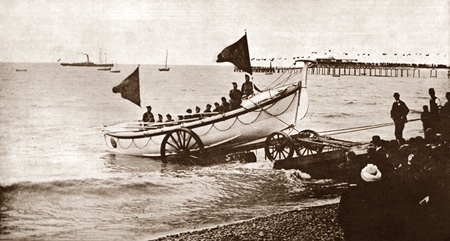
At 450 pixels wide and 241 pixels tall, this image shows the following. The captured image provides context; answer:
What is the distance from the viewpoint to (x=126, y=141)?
14.3 m

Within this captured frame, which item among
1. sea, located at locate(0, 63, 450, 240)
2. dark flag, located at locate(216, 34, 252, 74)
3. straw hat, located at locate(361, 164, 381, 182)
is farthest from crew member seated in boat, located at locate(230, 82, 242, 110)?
straw hat, located at locate(361, 164, 381, 182)

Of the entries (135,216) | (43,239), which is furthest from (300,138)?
(43,239)

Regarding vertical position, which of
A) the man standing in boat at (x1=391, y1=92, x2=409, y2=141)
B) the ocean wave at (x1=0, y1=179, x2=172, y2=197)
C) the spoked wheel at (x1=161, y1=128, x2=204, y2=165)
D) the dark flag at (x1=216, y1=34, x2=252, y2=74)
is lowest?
the ocean wave at (x1=0, y1=179, x2=172, y2=197)

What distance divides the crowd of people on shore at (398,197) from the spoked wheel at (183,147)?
6.16 m

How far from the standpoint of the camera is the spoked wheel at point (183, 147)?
12667 millimetres

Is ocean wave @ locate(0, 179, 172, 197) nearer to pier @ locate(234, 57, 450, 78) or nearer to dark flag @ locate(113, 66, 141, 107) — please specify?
dark flag @ locate(113, 66, 141, 107)

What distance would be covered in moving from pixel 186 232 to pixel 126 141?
7.38 meters

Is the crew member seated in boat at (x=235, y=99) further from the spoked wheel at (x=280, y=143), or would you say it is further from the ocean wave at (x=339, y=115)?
the ocean wave at (x=339, y=115)

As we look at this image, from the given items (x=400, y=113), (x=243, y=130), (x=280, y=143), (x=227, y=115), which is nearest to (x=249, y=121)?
(x=243, y=130)

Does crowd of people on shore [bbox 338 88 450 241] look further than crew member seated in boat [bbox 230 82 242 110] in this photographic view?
No

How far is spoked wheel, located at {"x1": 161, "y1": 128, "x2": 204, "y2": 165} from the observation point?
12.7 m

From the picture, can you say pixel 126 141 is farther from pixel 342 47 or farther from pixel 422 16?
pixel 422 16

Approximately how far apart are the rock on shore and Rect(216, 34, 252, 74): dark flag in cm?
519

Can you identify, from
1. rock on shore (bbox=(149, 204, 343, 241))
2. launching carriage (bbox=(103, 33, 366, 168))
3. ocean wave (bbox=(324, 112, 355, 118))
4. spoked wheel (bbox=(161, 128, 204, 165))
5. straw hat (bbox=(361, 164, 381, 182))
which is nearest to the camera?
straw hat (bbox=(361, 164, 381, 182))
